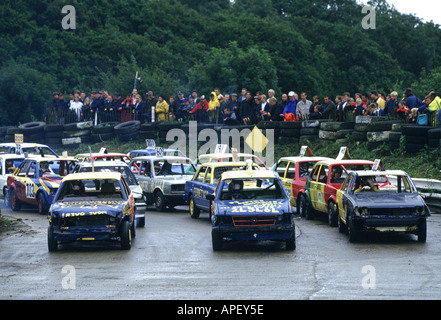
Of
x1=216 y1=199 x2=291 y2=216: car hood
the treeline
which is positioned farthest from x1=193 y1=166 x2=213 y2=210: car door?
the treeline

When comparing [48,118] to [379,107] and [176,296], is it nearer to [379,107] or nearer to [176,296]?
[379,107]

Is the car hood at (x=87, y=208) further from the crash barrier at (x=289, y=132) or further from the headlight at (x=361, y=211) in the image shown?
the crash barrier at (x=289, y=132)

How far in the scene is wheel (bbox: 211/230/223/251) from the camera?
47.0ft

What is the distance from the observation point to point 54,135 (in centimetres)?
3603

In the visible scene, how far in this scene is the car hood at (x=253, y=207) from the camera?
14281 millimetres

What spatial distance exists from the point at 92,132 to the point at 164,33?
31.6 m

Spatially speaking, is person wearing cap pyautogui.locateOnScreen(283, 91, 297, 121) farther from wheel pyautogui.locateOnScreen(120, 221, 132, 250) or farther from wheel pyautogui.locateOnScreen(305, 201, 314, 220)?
wheel pyautogui.locateOnScreen(120, 221, 132, 250)

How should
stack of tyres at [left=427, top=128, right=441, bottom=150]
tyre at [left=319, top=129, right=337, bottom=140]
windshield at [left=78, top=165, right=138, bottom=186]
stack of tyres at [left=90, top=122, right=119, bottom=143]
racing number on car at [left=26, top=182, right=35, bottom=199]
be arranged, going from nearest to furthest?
windshield at [left=78, top=165, right=138, bottom=186]
racing number on car at [left=26, top=182, right=35, bottom=199]
stack of tyres at [left=427, top=128, right=441, bottom=150]
tyre at [left=319, top=129, right=337, bottom=140]
stack of tyres at [left=90, top=122, right=119, bottom=143]

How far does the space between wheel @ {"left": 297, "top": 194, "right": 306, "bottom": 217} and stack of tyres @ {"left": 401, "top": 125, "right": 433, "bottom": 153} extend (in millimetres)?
4569

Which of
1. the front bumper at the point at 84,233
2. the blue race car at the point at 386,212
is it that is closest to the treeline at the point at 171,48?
the blue race car at the point at 386,212

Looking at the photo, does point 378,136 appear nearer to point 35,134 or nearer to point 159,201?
point 159,201

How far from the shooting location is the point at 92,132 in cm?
3584

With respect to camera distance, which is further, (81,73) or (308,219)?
(81,73)

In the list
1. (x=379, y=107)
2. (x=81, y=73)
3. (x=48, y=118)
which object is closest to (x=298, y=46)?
(x=81, y=73)
